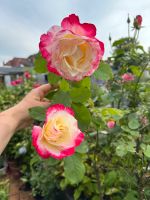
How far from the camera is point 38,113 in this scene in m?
0.65

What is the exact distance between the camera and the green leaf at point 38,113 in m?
0.64

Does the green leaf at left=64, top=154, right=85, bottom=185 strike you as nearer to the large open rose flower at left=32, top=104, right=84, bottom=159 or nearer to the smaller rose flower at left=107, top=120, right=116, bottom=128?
the large open rose flower at left=32, top=104, right=84, bottom=159

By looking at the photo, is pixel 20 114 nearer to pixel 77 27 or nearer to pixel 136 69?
pixel 77 27

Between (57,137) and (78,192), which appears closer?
(57,137)

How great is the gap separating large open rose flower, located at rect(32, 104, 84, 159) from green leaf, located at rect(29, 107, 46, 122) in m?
0.09

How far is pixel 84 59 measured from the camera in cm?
54

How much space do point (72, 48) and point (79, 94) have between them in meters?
0.15

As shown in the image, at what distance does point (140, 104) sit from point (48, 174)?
4.89 ft

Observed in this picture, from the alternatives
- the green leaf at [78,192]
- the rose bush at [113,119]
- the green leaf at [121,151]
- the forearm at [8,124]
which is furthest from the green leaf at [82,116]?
the green leaf at [78,192]

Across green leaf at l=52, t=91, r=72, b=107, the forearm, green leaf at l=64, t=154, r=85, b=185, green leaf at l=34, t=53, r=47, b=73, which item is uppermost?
green leaf at l=34, t=53, r=47, b=73

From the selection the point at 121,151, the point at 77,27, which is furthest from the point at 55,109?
the point at 121,151

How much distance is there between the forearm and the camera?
2.43ft

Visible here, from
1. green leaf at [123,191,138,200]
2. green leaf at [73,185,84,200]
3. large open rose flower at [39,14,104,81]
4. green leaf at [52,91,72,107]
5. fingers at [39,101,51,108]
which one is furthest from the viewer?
green leaf at [73,185,84,200]

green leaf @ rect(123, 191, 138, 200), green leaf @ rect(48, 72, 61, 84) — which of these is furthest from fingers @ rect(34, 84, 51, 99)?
green leaf @ rect(123, 191, 138, 200)
